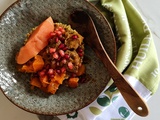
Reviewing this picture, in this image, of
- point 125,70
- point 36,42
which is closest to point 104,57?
point 125,70

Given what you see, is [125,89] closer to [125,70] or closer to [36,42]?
[125,70]

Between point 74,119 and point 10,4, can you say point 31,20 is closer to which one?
point 10,4

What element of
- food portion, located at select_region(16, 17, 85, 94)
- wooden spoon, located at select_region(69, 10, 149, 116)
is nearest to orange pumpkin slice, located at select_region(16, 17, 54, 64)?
food portion, located at select_region(16, 17, 85, 94)

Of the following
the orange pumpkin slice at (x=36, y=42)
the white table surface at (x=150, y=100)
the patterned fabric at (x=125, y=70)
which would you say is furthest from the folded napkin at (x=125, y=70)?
the orange pumpkin slice at (x=36, y=42)

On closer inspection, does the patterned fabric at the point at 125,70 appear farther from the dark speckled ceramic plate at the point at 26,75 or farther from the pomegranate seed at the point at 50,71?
the pomegranate seed at the point at 50,71

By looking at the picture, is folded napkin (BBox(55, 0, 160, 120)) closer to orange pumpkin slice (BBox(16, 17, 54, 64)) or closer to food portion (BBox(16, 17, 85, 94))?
food portion (BBox(16, 17, 85, 94))
